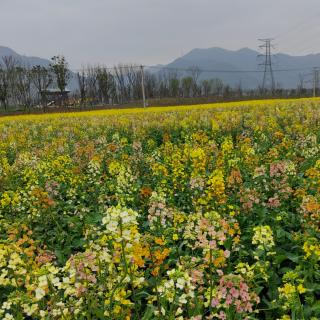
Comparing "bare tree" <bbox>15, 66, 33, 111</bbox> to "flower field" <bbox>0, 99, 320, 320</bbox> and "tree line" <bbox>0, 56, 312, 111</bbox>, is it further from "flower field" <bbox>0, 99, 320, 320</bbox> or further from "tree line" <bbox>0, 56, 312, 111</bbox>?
"flower field" <bbox>0, 99, 320, 320</bbox>

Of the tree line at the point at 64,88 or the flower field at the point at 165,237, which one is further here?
the tree line at the point at 64,88

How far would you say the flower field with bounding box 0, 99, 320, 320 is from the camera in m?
2.82

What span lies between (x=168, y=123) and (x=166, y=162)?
7779 mm

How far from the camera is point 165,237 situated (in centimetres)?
461

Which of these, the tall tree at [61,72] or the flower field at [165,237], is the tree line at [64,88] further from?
the flower field at [165,237]

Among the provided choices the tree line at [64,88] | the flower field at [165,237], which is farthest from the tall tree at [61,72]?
the flower field at [165,237]

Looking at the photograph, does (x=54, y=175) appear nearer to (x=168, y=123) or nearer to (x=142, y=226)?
(x=142, y=226)

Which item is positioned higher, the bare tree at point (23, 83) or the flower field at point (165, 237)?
the bare tree at point (23, 83)

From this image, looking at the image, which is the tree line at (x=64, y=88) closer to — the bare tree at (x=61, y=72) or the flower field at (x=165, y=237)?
the bare tree at (x=61, y=72)

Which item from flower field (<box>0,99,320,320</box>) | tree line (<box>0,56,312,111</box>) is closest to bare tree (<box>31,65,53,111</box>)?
tree line (<box>0,56,312,111</box>)

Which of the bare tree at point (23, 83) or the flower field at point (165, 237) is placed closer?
the flower field at point (165, 237)

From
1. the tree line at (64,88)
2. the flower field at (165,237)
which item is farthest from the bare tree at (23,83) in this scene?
the flower field at (165,237)

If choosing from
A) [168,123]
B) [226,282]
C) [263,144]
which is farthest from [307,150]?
[168,123]

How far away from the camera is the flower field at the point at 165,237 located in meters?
2.82
